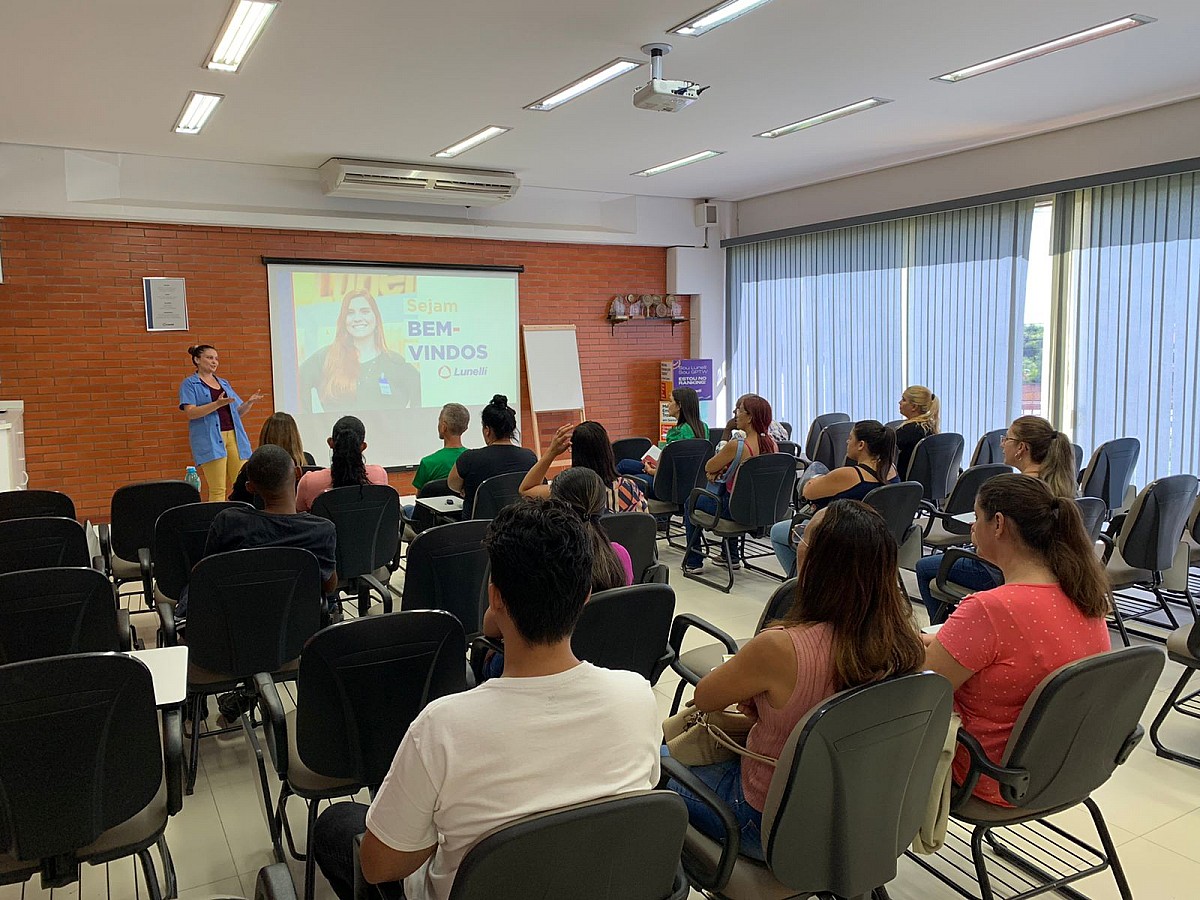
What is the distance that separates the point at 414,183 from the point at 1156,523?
655 cm

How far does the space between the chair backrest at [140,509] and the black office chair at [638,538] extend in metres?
2.41

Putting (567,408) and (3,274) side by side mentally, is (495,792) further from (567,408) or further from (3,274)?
(567,408)

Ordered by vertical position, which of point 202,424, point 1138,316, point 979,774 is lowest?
point 979,774

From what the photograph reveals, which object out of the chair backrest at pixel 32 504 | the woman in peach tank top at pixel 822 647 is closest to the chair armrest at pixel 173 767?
the woman in peach tank top at pixel 822 647

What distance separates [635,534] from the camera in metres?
3.70

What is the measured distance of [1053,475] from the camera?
13.8ft

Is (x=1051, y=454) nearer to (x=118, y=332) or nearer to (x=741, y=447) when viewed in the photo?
(x=741, y=447)

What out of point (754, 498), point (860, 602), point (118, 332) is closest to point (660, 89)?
point (754, 498)

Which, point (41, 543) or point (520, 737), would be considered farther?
point (41, 543)

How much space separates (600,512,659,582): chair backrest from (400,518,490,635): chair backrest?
0.53m

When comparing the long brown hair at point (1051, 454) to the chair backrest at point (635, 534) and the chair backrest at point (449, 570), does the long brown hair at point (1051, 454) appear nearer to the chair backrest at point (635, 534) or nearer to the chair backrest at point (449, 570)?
the chair backrest at point (635, 534)

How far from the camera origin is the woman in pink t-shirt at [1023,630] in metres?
2.19

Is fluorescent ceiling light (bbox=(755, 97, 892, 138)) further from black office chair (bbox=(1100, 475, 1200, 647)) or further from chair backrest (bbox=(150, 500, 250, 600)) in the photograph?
chair backrest (bbox=(150, 500, 250, 600))

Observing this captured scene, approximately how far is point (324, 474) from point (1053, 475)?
12.4ft
